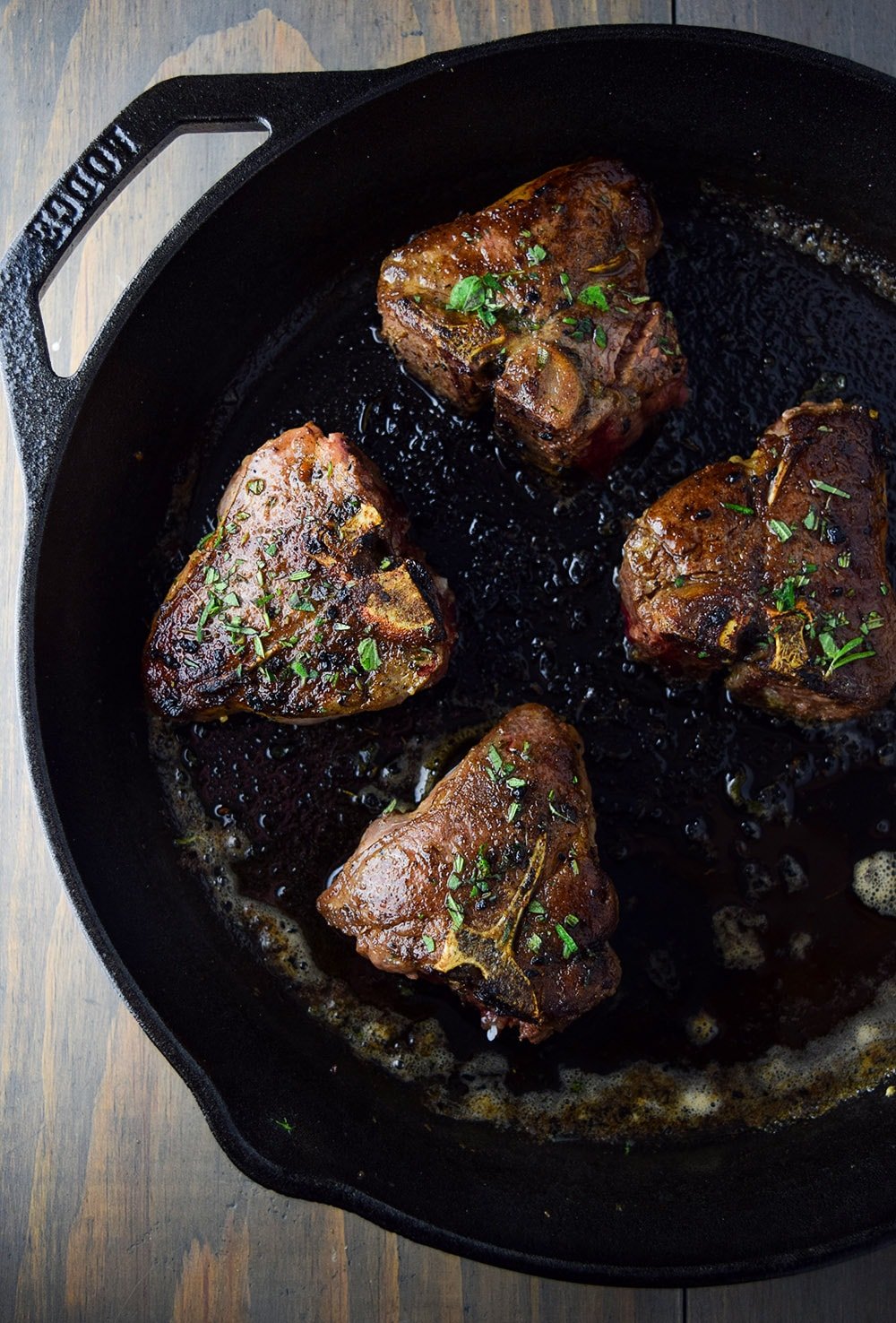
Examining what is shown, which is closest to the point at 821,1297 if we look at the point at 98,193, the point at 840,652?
the point at 840,652

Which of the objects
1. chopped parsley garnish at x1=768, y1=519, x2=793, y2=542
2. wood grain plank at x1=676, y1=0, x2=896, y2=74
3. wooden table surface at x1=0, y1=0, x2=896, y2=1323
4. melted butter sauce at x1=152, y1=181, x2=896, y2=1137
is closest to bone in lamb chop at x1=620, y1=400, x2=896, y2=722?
chopped parsley garnish at x1=768, y1=519, x2=793, y2=542

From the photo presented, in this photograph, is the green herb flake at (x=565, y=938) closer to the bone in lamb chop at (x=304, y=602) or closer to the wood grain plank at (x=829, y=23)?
the bone in lamb chop at (x=304, y=602)

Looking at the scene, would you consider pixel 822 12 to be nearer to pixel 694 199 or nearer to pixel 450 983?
pixel 694 199

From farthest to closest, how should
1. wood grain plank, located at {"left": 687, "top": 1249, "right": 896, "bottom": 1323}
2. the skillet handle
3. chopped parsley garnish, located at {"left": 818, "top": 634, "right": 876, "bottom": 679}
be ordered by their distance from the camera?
wood grain plank, located at {"left": 687, "top": 1249, "right": 896, "bottom": 1323} → chopped parsley garnish, located at {"left": 818, "top": 634, "right": 876, "bottom": 679} → the skillet handle

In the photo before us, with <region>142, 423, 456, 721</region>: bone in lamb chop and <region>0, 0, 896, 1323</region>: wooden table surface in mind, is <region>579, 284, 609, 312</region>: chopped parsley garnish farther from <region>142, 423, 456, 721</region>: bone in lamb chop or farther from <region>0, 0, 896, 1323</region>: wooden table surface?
<region>0, 0, 896, 1323</region>: wooden table surface

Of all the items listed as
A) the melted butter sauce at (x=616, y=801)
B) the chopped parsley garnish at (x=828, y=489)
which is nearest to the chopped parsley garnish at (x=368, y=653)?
the melted butter sauce at (x=616, y=801)

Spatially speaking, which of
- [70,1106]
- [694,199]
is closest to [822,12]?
[694,199]

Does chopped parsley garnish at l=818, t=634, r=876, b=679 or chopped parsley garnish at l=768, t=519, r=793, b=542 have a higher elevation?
chopped parsley garnish at l=768, t=519, r=793, b=542
